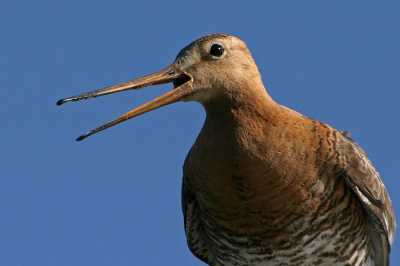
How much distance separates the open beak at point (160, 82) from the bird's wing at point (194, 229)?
170 cm

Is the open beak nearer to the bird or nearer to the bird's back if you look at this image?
the bird

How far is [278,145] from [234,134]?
0.54 metres

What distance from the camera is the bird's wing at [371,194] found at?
7.69 meters

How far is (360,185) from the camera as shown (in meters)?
7.68

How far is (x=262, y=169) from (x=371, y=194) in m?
1.61

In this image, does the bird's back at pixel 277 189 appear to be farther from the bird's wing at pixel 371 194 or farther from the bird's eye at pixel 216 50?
the bird's eye at pixel 216 50

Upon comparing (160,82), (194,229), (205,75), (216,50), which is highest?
(216,50)

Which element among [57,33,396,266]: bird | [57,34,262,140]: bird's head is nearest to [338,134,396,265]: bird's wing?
[57,33,396,266]: bird

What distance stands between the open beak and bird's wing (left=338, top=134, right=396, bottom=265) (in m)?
2.14

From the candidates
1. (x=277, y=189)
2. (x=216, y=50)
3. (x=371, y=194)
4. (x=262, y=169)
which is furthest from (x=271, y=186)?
(x=216, y=50)

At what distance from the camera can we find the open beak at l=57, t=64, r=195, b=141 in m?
6.81

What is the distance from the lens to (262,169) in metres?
7.28

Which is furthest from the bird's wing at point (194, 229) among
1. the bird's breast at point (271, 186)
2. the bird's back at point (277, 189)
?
the bird's breast at point (271, 186)

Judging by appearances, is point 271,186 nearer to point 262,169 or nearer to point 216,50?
point 262,169
